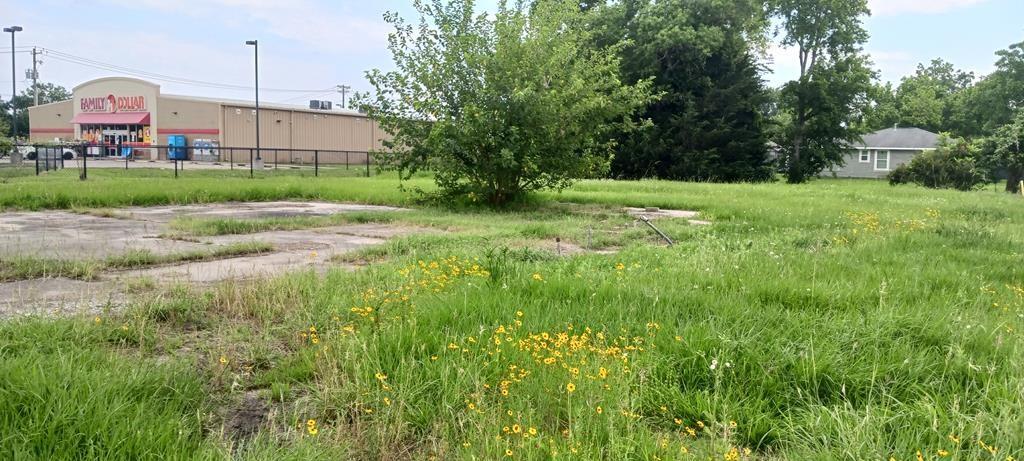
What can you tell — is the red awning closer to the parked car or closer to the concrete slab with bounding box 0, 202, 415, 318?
the parked car

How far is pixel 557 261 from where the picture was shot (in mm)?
6016

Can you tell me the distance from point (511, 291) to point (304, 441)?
81.3 inches

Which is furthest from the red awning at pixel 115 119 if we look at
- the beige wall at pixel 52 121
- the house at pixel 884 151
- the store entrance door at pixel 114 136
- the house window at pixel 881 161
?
the house window at pixel 881 161

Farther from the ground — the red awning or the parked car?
the red awning

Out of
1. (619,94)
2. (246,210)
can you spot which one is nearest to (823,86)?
(619,94)

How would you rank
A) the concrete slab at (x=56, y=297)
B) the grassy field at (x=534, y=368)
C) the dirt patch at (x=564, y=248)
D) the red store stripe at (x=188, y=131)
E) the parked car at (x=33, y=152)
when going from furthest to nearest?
the red store stripe at (x=188, y=131)
the parked car at (x=33, y=152)
the dirt patch at (x=564, y=248)
the concrete slab at (x=56, y=297)
the grassy field at (x=534, y=368)

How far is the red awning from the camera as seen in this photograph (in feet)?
179

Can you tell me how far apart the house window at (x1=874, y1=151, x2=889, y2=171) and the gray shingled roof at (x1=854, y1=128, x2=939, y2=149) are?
0.67 m

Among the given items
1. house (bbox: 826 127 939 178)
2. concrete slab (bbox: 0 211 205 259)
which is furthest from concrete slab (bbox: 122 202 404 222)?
house (bbox: 826 127 939 178)

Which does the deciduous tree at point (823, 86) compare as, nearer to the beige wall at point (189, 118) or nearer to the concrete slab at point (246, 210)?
the concrete slab at point (246, 210)

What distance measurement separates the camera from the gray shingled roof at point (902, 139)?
53.4 meters

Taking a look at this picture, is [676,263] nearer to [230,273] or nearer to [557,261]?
[557,261]

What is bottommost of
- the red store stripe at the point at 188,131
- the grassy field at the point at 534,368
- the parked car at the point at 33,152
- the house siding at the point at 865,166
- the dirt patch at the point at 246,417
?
the dirt patch at the point at 246,417

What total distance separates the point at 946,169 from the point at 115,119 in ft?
191
